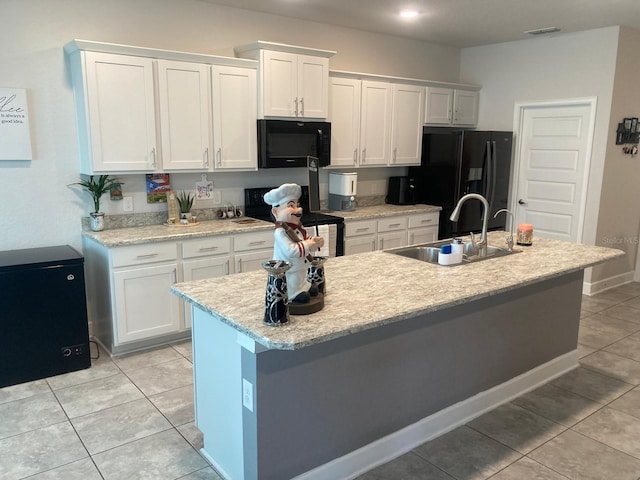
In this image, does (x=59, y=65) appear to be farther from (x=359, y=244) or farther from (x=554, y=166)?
(x=554, y=166)

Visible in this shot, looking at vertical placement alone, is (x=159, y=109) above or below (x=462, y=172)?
above

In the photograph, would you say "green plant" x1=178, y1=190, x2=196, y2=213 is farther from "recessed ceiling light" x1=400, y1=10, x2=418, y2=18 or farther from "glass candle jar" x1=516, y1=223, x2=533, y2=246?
"glass candle jar" x1=516, y1=223, x2=533, y2=246

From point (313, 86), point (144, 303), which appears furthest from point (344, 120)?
point (144, 303)

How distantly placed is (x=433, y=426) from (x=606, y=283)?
3.82 m

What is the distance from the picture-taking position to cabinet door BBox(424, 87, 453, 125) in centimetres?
550

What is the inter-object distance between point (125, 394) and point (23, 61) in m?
2.37

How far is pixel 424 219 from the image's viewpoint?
533 centimetres

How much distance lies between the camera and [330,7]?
427cm

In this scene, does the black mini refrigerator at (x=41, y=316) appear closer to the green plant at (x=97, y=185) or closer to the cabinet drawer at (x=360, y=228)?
the green plant at (x=97, y=185)

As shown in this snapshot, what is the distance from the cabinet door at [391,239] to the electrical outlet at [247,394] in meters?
3.11

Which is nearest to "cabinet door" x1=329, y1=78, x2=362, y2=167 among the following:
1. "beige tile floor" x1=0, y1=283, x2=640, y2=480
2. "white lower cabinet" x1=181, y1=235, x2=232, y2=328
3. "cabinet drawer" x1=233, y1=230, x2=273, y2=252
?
"cabinet drawer" x1=233, y1=230, x2=273, y2=252

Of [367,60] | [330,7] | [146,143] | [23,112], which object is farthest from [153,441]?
[367,60]

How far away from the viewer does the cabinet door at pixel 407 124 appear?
5262 mm

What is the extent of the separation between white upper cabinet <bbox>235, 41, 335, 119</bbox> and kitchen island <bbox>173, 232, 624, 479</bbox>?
1.83m
